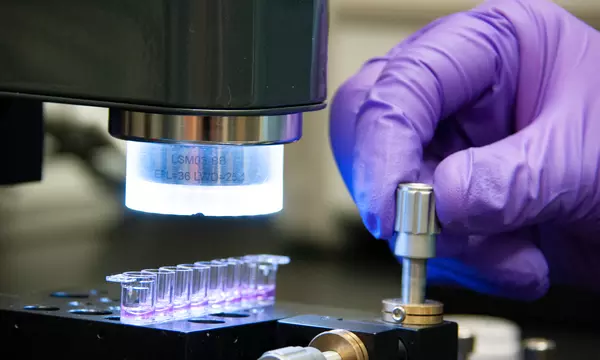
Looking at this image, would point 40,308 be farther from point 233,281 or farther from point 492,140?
point 492,140

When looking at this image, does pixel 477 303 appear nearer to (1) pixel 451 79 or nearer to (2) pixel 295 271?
(2) pixel 295 271

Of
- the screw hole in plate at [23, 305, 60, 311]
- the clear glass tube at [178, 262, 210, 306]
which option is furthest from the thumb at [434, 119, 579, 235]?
the screw hole in plate at [23, 305, 60, 311]

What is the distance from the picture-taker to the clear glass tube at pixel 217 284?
2.98 ft

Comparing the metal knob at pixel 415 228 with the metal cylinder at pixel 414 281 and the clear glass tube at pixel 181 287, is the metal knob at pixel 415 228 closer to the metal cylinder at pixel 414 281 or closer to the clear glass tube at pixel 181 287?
the metal cylinder at pixel 414 281

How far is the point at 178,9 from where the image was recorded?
2.32 feet

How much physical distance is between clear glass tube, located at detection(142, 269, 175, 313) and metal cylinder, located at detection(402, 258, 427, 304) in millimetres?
220

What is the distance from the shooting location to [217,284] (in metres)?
0.92

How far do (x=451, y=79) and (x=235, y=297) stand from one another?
1.23 feet

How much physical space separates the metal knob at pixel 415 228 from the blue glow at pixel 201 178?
0.13 m

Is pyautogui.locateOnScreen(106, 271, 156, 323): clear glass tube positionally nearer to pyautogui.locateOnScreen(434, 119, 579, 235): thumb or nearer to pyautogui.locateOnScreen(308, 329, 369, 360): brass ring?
pyautogui.locateOnScreen(308, 329, 369, 360): brass ring

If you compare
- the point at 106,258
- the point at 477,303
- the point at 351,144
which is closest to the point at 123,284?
the point at 351,144

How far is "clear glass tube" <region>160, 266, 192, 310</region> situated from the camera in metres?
0.86

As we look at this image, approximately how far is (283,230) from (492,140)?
1.36m

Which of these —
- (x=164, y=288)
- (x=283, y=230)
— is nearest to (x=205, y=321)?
(x=164, y=288)
